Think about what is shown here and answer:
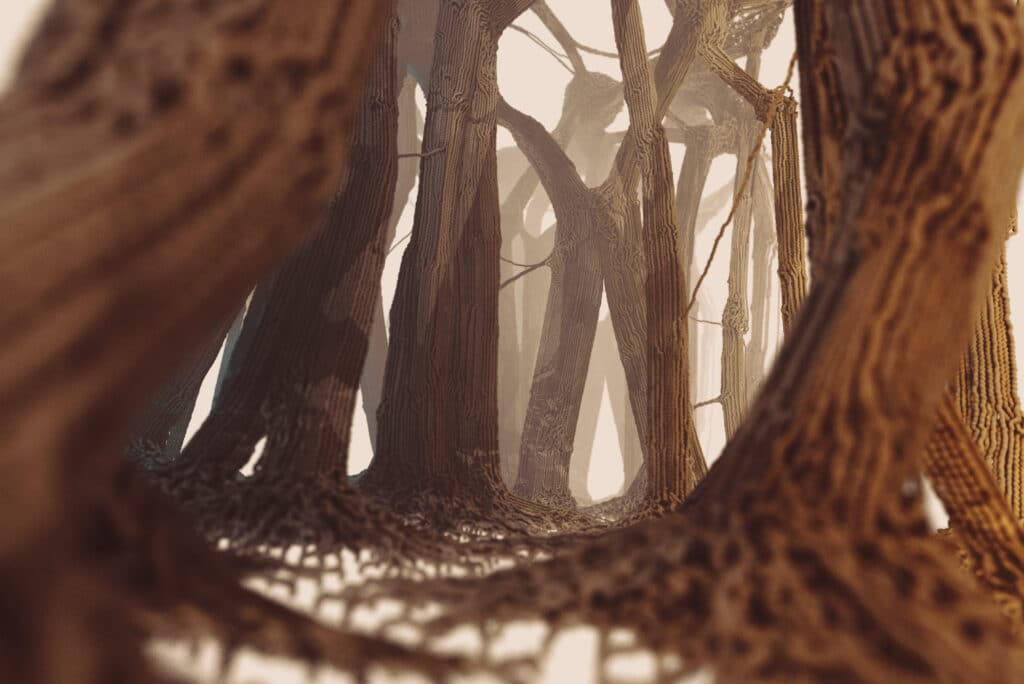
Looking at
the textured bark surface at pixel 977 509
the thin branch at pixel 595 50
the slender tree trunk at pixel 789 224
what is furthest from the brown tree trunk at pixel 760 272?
the textured bark surface at pixel 977 509

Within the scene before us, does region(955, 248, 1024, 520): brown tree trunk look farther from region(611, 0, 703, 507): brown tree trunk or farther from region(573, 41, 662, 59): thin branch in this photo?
region(573, 41, 662, 59): thin branch

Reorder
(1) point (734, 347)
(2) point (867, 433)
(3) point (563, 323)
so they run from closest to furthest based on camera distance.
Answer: (2) point (867, 433)
(1) point (734, 347)
(3) point (563, 323)

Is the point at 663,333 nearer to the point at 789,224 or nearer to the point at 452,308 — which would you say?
→ the point at 789,224

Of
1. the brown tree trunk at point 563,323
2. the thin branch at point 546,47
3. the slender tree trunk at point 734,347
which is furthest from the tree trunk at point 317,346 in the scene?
the thin branch at point 546,47

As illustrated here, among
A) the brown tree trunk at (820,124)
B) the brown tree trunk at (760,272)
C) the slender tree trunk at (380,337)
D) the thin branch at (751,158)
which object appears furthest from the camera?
the brown tree trunk at (760,272)

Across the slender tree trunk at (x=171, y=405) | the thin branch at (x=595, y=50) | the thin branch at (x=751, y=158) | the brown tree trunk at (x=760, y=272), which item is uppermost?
the thin branch at (x=595, y=50)

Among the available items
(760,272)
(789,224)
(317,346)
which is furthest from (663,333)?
(760,272)

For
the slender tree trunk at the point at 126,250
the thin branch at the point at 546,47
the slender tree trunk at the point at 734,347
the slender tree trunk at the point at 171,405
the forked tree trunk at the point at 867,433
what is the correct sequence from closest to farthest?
the slender tree trunk at the point at 126,250
the forked tree trunk at the point at 867,433
the slender tree trunk at the point at 171,405
the slender tree trunk at the point at 734,347
the thin branch at the point at 546,47

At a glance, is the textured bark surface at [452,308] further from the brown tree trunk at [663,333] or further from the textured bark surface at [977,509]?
the textured bark surface at [977,509]

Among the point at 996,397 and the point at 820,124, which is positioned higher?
the point at 820,124

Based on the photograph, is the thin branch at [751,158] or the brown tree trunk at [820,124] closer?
the brown tree trunk at [820,124]

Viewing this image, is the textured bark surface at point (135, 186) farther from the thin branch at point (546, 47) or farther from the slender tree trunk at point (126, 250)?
the thin branch at point (546, 47)

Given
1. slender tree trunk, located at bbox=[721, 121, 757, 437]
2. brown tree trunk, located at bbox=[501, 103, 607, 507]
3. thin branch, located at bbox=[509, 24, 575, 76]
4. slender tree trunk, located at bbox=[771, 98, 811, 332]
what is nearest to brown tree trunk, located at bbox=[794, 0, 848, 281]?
slender tree trunk, located at bbox=[771, 98, 811, 332]

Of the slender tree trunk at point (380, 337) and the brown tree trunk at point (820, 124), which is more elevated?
the slender tree trunk at point (380, 337)
